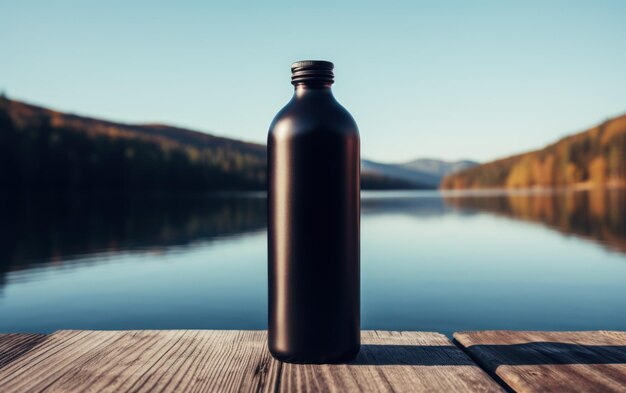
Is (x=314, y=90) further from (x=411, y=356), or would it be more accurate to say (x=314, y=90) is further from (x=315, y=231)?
(x=411, y=356)

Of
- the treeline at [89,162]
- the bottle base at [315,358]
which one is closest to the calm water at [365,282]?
the bottle base at [315,358]

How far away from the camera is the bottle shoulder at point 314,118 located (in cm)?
220

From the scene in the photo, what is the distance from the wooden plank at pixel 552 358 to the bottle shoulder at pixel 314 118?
116cm

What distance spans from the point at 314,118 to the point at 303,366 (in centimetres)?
103

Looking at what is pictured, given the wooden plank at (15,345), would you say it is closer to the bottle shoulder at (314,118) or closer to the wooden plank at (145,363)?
the wooden plank at (145,363)

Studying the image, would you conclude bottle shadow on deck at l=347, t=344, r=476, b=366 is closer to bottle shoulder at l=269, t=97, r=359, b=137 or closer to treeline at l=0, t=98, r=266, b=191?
bottle shoulder at l=269, t=97, r=359, b=137

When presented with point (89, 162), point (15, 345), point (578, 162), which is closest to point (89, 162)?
point (89, 162)

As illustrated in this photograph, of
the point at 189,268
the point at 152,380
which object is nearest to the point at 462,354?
the point at 152,380

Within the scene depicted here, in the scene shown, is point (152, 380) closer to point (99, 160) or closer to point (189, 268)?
point (189, 268)

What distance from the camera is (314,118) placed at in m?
2.20

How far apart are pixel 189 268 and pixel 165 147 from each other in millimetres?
114115

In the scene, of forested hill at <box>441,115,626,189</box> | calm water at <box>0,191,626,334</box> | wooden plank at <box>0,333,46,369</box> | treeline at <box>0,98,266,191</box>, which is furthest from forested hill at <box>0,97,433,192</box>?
wooden plank at <box>0,333,46,369</box>

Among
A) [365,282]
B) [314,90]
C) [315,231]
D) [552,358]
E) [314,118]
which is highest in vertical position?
[314,90]

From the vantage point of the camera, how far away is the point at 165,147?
127m
